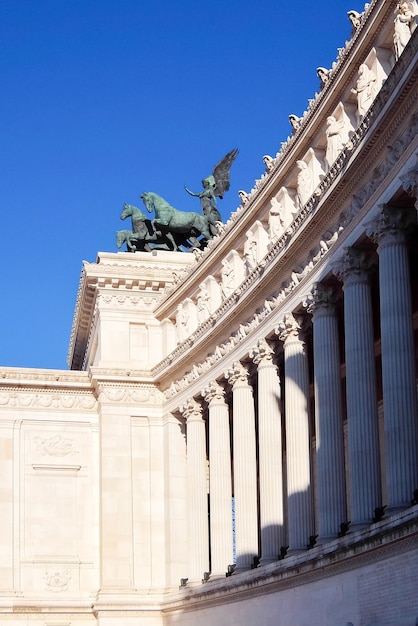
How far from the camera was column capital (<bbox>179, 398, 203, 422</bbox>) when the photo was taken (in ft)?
249

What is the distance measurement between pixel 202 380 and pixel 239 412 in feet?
19.0

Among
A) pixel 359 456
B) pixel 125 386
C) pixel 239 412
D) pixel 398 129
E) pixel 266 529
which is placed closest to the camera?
pixel 398 129

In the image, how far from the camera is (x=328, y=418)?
55.6m

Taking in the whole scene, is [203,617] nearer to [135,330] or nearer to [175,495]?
[175,495]

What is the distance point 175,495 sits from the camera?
77625 mm

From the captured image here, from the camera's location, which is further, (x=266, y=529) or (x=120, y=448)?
(x=120, y=448)

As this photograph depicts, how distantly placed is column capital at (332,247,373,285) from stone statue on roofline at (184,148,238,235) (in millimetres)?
34410

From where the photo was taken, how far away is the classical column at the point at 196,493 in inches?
2881

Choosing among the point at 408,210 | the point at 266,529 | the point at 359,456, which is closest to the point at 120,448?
the point at 266,529

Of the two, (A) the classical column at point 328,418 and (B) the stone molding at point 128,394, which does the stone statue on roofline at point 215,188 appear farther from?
(A) the classical column at point 328,418

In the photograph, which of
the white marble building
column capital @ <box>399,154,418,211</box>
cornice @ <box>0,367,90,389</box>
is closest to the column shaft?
the white marble building

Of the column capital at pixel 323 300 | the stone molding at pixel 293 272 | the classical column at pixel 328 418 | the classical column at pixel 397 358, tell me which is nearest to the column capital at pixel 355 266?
the stone molding at pixel 293 272

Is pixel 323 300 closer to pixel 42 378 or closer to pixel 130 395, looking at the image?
pixel 130 395

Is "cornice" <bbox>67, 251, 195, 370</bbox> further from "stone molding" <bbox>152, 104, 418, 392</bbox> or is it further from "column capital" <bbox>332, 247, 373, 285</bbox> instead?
"column capital" <bbox>332, 247, 373, 285</bbox>
